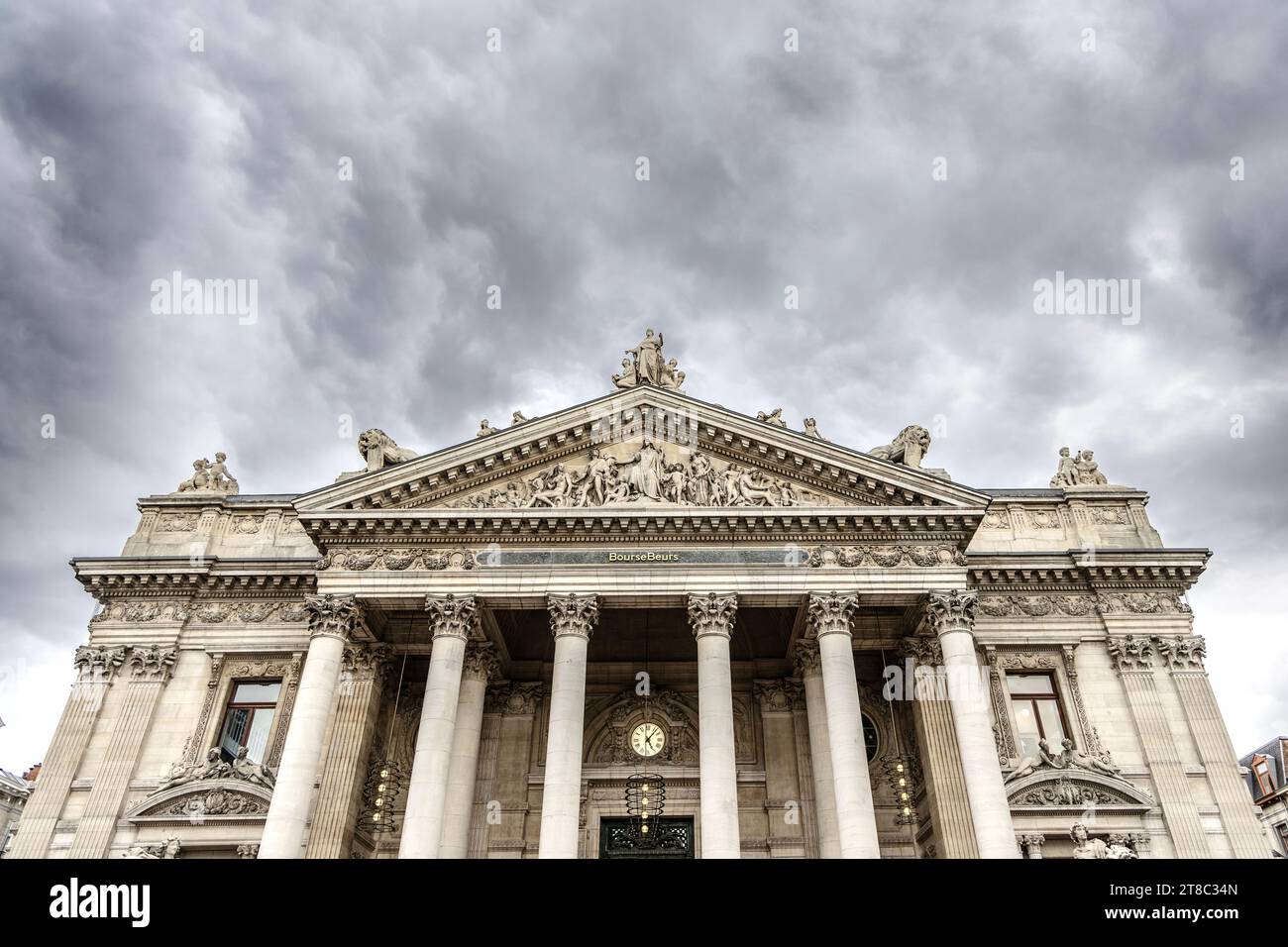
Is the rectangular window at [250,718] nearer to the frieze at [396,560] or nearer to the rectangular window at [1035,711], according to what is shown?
the frieze at [396,560]

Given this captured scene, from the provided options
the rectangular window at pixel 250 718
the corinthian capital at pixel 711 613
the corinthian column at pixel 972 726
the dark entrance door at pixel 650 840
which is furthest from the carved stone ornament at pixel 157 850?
the corinthian column at pixel 972 726

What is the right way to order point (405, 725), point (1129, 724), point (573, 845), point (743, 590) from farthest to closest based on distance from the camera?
point (405, 725)
point (1129, 724)
point (743, 590)
point (573, 845)

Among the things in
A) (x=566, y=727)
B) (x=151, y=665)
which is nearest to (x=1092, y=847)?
(x=566, y=727)

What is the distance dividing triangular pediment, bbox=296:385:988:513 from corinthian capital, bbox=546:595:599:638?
8.29ft

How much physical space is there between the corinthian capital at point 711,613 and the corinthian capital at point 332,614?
913 centimetres

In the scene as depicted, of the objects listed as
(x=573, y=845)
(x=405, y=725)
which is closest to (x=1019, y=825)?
(x=573, y=845)

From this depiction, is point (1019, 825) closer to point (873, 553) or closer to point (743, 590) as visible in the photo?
point (873, 553)

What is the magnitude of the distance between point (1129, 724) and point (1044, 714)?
2.24m

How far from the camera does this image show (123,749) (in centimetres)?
2422

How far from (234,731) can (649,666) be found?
1280cm

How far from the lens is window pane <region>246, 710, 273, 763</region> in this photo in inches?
981

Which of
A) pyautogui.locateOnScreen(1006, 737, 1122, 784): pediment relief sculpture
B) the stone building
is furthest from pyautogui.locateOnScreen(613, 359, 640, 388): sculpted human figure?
the stone building
